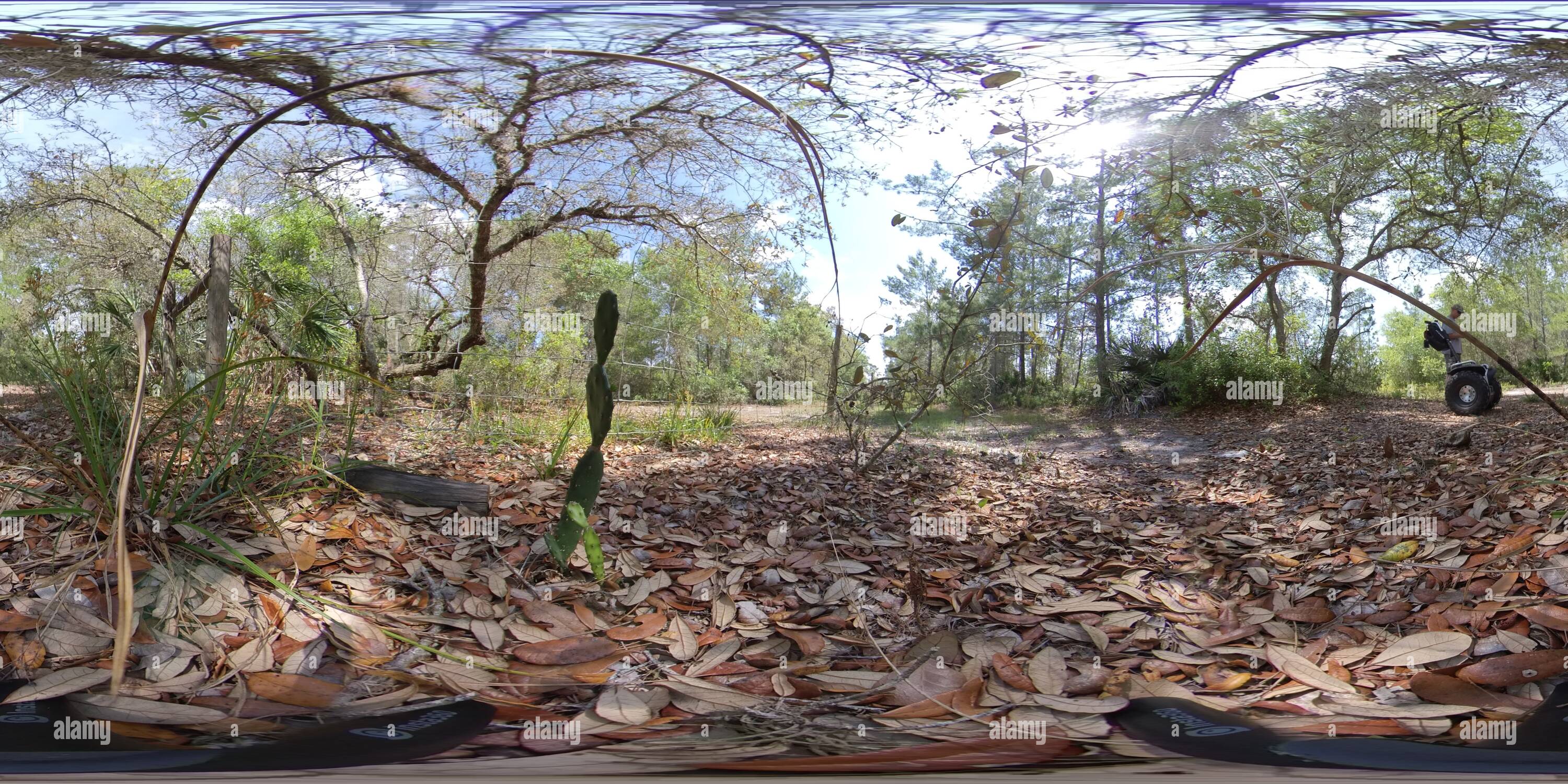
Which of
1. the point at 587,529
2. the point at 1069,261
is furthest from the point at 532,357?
the point at 1069,261

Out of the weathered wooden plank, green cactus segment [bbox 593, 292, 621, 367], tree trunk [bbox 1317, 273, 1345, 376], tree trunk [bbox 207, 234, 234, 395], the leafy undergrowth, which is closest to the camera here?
the leafy undergrowth

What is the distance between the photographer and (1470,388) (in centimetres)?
112

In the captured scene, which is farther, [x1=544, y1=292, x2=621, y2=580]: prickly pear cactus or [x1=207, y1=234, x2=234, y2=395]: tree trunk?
[x1=207, y1=234, x2=234, y2=395]: tree trunk

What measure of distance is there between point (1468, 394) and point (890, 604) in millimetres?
1124

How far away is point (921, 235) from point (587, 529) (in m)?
0.76

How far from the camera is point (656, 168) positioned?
1.17 meters

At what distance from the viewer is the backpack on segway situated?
1.09m

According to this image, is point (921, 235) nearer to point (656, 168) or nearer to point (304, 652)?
point (656, 168)

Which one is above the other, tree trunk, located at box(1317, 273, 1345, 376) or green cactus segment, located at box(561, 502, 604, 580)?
tree trunk, located at box(1317, 273, 1345, 376)

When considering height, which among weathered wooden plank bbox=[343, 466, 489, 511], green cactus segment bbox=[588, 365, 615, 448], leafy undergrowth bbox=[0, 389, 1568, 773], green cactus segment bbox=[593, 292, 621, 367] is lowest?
leafy undergrowth bbox=[0, 389, 1568, 773]

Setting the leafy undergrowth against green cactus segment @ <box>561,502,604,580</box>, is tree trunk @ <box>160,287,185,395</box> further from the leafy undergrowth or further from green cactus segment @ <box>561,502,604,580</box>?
green cactus segment @ <box>561,502,604,580</box>

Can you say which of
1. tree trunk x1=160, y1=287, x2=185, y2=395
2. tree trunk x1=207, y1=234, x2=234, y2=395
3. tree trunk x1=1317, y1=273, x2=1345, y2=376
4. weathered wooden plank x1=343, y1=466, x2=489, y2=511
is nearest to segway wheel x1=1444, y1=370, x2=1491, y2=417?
tree trunk x1=1317, y1=273, x2=1345, y2=376

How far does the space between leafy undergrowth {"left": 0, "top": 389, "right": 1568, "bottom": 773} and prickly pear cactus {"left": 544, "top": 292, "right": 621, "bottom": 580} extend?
0.08 m

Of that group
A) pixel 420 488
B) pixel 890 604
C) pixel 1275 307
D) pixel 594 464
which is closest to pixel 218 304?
pixel 420 488
